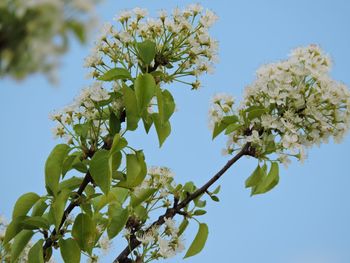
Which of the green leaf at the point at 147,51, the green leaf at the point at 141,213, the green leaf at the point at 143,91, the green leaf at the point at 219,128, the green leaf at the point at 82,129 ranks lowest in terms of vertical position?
the green leaf at the point at 141,213

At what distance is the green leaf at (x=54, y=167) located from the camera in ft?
8.63

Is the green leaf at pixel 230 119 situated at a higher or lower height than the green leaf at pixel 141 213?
higher

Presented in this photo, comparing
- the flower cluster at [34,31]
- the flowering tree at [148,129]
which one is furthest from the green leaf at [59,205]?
the flower cluster at [34,31]

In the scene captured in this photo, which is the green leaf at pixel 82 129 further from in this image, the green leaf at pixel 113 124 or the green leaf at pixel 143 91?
the green leaf at pixel 143 91

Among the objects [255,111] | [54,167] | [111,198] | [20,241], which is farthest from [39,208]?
[255,111]

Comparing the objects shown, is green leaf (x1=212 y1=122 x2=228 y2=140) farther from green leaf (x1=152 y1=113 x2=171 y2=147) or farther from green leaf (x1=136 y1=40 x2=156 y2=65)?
green leaf (x1=136 y1=40 x2=156 y2=65)

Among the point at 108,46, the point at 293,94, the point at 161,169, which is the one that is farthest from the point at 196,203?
the point at 108,46

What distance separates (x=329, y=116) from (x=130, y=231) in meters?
1.12

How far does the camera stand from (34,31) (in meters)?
0.80

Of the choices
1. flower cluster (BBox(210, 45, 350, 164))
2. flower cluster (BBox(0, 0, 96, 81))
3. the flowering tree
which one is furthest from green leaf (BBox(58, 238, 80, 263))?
flower cluster (BBox(0, 0, 96, 81))

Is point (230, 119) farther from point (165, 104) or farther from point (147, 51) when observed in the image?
point (147, 51)

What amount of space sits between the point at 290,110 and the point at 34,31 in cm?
201

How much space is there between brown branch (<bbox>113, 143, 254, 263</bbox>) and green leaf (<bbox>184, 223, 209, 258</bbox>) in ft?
0.52

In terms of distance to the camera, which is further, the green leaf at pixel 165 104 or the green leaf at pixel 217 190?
the green leaf at pixel 217 190
